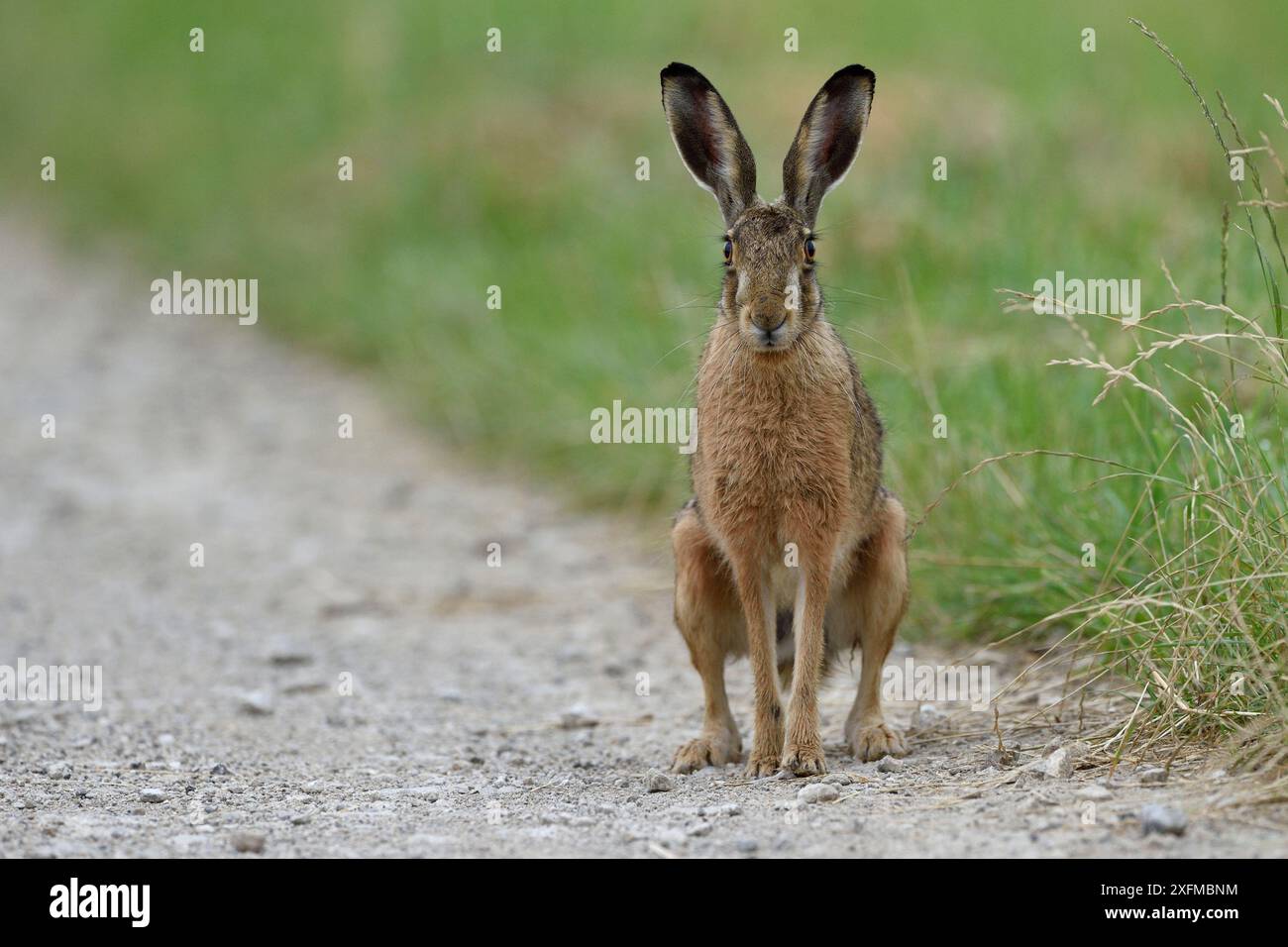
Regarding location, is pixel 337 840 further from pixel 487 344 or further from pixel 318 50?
pixel 318 50

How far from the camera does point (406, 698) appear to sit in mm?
6855

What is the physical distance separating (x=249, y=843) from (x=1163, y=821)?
7.32 ft

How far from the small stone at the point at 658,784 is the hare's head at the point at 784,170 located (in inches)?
53.9

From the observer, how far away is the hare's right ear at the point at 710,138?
5.12m

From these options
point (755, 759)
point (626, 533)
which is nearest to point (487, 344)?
A: point (626, 533)

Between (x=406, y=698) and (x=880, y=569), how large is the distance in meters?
2.37

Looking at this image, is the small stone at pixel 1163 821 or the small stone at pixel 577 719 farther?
the small stone at pixel 577 719

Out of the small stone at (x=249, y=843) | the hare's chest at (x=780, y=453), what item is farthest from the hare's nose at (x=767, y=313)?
the small stone at (x=249, y=843)

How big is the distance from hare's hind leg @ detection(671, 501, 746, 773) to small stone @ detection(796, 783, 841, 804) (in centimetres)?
80

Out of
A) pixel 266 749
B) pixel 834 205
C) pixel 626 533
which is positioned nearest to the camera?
pixel 266 749

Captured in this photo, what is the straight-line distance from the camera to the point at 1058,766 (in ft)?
14.9

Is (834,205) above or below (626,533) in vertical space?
above

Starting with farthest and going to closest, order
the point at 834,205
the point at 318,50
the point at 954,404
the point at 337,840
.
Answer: the point at 318,50, the point at 834,205, the point at 954,404, the point at 337,840

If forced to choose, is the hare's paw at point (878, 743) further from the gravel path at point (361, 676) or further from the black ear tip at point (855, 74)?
the black ear tip at point (855, 74)
